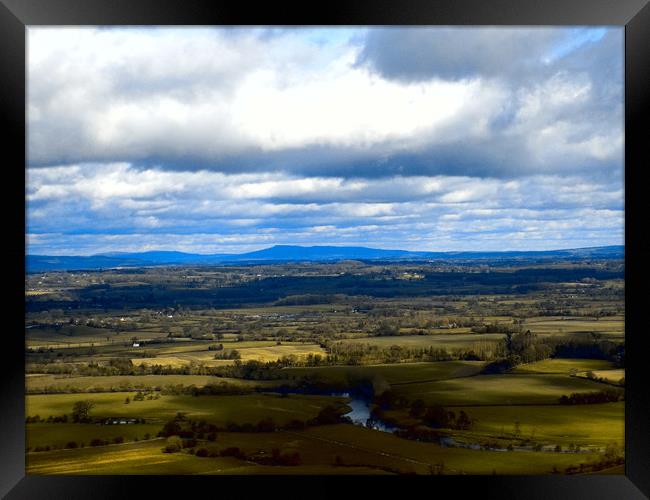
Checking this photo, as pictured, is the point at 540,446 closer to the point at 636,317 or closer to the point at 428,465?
the point at 428,465

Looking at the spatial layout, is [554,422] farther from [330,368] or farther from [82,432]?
[82,432]

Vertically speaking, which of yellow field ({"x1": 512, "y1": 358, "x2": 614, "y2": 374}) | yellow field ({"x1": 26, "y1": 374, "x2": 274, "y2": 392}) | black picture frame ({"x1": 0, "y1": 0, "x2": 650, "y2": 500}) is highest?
black picture frame ({"x1": 0, "y1": 0, "x2": 650, "y2": 500})

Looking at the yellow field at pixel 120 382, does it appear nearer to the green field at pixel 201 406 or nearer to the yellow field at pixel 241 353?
the green field at pixel 201 406

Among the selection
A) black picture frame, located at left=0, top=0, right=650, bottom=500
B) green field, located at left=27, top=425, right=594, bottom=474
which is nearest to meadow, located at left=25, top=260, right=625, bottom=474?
green field, located at left=27, top=425, right=594, bottom=474

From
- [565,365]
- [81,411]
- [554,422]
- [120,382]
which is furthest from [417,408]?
[120,382]

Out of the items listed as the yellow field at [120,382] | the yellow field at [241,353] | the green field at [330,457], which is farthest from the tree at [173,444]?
the yellow field at [241,353]

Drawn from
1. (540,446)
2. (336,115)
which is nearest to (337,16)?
(540,446)

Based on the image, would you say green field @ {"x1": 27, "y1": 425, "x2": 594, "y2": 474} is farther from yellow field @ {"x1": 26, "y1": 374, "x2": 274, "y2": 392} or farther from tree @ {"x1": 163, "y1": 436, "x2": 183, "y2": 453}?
yellow field @ {"x1": 26, "y1": 374, "x2": 274, "y2": 392}
